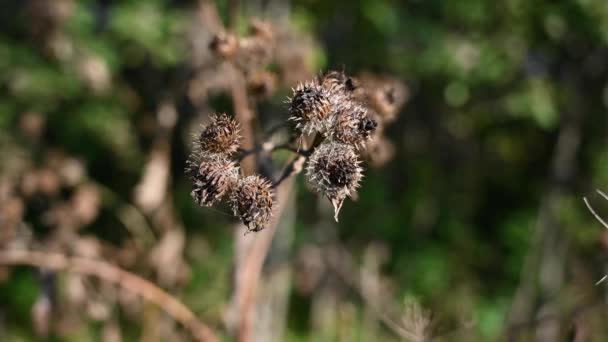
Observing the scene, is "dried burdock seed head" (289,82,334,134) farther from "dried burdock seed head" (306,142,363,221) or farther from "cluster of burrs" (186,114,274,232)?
"cluster of burrs" (186,114,274,232)

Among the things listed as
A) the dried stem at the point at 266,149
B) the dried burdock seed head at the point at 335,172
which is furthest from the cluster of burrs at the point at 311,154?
the dried stem at the point at 266,149

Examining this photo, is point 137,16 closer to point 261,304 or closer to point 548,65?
point 261,304

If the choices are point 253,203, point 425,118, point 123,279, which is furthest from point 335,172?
point 425,118

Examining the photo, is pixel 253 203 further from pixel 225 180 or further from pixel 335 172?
pixel 335 172

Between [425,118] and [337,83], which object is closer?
[337,83]

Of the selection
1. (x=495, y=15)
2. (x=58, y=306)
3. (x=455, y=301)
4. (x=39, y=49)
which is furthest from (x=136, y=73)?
(x=455, y=301)

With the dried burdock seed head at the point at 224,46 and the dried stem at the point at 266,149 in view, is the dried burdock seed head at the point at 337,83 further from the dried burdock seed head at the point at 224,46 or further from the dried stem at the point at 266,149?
the dried burdock seed head at the point at 224,46

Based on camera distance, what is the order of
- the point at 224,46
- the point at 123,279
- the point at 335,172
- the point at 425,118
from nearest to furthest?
the point at 335,172, the point at 224,46, the point at 123,279, the point at 425,118
